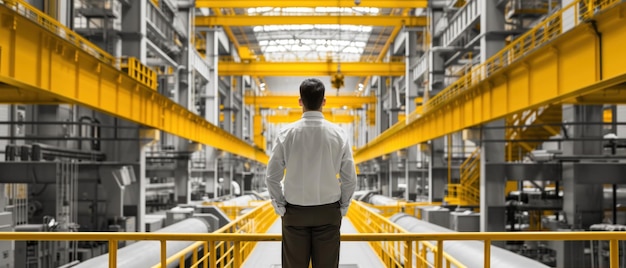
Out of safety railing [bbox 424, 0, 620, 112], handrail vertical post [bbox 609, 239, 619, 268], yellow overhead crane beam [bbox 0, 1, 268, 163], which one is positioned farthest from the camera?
safety railing [bbox 424, 0, 620, 112]

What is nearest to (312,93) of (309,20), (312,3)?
(312,3)

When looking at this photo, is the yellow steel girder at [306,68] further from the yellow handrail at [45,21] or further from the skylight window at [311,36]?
the yellow handrail at [45,21]

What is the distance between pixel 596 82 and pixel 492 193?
9.48 meters

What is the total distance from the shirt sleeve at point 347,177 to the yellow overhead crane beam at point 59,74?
6.64 meters

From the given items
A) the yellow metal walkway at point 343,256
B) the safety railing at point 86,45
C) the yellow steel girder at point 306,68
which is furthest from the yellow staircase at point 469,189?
the safety railing at point 86,45

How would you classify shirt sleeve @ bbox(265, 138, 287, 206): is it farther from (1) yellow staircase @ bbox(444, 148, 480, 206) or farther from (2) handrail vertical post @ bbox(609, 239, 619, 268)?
(1) yellow staircase @ bbox(444, 148, 480, 206)

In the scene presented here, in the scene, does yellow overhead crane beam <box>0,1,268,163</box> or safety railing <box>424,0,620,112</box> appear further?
safety railing <box>424,0,620,112</box>

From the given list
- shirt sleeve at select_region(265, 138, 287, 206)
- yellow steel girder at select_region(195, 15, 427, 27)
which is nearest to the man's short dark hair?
shirt sleeve at select_region(265, 138, 287, 206)

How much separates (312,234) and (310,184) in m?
0.36

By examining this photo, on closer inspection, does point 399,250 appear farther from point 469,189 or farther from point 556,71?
point 469,189

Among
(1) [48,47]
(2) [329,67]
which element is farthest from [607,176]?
(2) [329,67]

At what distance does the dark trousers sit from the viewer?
12.7ft

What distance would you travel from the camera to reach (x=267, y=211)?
24.9 meters

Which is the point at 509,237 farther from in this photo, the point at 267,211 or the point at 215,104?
the point at 215,104
